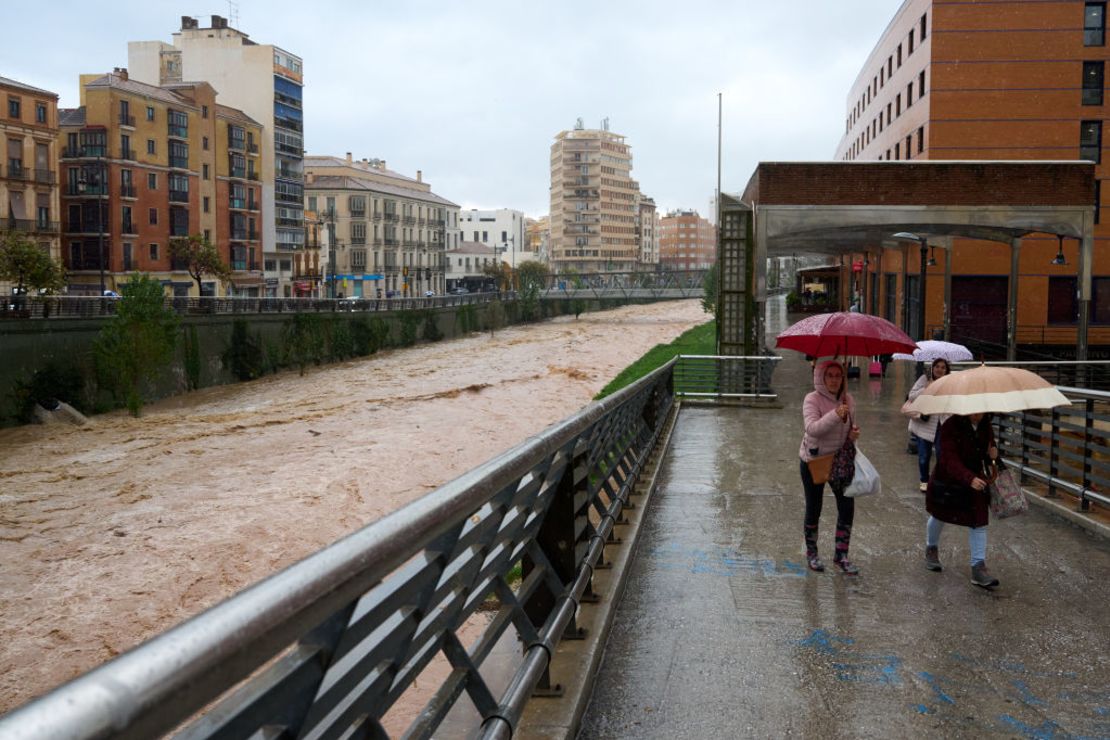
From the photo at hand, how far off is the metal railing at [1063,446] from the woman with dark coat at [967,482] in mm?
1874

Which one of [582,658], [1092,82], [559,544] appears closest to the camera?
[582,658]

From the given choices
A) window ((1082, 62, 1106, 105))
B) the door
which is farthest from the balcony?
window ((1082, 62, 1106, 105))

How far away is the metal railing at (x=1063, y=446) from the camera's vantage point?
9.60 metres

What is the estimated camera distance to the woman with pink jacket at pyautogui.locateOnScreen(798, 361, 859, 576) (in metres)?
7.45

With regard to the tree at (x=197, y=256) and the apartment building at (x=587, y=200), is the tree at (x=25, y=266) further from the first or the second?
A: the apartment building at (x=587, y=200)

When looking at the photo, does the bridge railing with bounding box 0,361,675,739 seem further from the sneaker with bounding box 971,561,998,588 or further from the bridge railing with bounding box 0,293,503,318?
the bridge railing with bounding box 0,293,503,318

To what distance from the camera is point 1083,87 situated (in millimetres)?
37688

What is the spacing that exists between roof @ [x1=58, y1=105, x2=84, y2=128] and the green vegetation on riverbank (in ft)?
119

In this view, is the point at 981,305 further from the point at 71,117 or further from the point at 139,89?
the point at 71,117

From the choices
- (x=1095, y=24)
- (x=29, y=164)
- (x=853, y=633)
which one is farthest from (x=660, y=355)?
(x=853, y=633)

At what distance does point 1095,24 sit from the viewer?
3738cm

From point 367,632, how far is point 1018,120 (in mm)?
40807

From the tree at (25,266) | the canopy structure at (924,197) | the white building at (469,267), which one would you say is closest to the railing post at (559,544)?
the canopy structure at (924,197)

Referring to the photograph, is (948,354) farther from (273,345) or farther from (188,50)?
(188,50)
